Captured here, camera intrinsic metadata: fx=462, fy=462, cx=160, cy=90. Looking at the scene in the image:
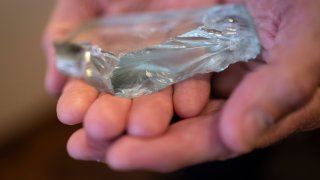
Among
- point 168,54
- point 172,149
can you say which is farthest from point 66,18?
point 172,149

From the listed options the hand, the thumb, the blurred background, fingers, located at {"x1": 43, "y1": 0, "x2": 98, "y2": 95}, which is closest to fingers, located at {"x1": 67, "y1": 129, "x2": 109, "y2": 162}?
the hand

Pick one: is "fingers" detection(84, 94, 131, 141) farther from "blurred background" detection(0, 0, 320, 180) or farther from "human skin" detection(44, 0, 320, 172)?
"blurred background" detection(0, 0, 320, 180)

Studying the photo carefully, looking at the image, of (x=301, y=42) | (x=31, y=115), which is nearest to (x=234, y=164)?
(x=301, y=42)

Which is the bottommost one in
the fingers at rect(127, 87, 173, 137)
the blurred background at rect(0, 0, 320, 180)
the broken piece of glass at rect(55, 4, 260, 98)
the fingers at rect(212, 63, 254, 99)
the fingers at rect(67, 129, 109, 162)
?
the blurred background at rect(0, 0, 320, 180)

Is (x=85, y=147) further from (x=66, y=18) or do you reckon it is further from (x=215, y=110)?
(x=66, y=18)

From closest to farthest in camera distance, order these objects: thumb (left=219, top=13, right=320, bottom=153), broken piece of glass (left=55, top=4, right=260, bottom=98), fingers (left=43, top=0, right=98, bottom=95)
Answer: thumb (left=219, top=13, right=320, bottom=153) < broken piece of glass (left=55, top=4, right=260, bottom=98) < fingers (left=43, top=0, right=98, bottom=95)
